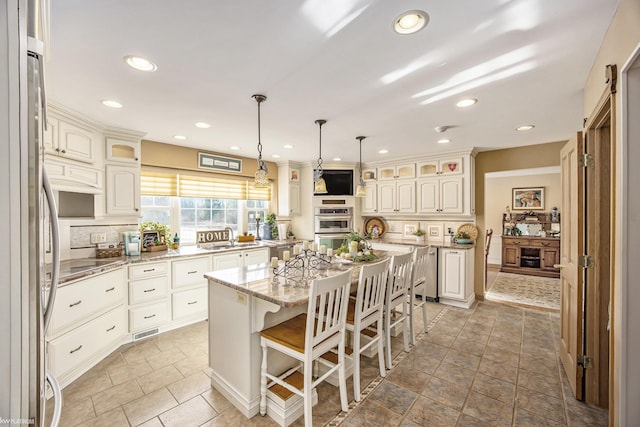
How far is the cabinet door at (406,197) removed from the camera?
4766 mm

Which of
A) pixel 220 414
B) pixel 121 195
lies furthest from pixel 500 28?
pixel 121 195

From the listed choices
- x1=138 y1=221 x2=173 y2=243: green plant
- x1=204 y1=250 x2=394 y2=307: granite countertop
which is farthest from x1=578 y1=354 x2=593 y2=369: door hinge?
x1=138 y1=221 x2=173 y2=243: green plant

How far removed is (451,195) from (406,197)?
0.75 m

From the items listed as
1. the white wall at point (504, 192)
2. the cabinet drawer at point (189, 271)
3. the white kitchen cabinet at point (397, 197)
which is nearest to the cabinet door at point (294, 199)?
the white kitchen cabinet at point (397, 197)

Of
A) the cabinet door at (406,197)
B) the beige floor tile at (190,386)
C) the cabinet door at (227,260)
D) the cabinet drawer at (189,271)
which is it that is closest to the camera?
the beige floor tile at (190,386)

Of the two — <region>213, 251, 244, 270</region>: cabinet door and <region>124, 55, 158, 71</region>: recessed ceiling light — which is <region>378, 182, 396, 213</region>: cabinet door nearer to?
<region>213, 251, 244, 270</region>: cabinet door

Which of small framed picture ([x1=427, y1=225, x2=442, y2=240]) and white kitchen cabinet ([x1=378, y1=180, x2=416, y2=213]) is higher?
white kitchen cabinet ([x1=378, y1=180, x2=416, y2=213])

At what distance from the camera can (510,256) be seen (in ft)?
21.5

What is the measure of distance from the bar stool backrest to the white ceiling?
140 centimetres

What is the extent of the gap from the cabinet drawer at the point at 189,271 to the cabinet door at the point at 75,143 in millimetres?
1466

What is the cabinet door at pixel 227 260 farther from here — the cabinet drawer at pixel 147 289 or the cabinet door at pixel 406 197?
the cabinet door at pixel 406 197

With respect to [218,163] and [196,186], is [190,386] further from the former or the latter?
[218,163]

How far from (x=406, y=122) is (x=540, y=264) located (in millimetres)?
5603

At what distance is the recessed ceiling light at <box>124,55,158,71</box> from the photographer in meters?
1.72
